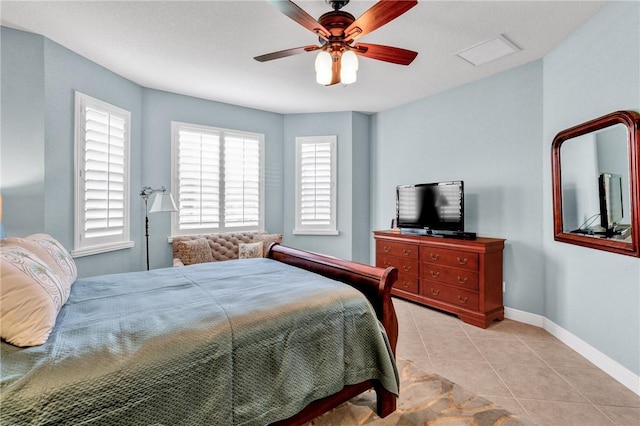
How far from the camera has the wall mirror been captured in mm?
2113

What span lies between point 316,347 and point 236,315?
0.47 metres

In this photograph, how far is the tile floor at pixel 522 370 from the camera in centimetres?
195

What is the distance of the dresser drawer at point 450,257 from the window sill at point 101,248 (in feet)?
11.9

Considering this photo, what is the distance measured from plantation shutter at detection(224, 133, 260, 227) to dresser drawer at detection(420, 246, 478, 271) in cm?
263

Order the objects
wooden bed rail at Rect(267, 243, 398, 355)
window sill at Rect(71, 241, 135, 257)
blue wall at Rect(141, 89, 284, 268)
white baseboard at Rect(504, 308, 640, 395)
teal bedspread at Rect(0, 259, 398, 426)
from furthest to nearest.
Answer: blue wall at Rect(141, 89, 284, 268), window sill at Rect(71, 241, 135, 257), white baseboard at Rect(504, 308, 640, 395), wooden bed rail at Rect(267, 243, 398, 355), teal bedspread at Rect(0, 259, 398, 426)

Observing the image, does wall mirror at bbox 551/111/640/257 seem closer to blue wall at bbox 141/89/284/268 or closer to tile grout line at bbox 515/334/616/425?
tile grout line at bbox 515/334/616/425

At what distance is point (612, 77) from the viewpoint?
92.3 inches

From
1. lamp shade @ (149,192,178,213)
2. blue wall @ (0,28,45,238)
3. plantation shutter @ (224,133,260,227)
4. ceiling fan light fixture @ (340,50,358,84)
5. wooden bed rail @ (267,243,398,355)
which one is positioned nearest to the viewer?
wooden bed rail @ (267,243,398,355)

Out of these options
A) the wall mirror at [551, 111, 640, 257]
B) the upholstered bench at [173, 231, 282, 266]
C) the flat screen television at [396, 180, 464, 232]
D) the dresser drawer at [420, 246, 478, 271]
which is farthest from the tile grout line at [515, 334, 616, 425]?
the upholstered bench at [173, 231, 282, 266]

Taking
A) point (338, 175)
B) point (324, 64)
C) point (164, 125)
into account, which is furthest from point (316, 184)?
point (324, 64)

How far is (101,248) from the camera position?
332cm

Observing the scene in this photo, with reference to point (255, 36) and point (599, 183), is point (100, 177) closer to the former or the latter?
point (255, 36)

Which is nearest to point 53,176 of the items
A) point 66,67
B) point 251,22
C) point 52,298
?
point 66,67

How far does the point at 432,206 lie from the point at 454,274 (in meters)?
0.90
